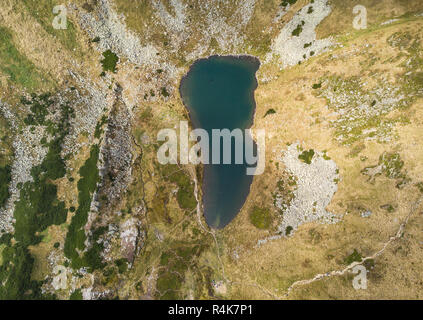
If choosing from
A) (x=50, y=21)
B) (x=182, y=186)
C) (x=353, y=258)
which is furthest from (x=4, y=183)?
(x=353, y=258)

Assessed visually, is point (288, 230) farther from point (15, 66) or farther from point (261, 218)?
point (15, 66)

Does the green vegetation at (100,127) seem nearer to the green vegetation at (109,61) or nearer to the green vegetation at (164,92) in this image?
the green vegetation at (109,61)

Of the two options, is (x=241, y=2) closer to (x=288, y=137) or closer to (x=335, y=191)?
(x=288, y=137)

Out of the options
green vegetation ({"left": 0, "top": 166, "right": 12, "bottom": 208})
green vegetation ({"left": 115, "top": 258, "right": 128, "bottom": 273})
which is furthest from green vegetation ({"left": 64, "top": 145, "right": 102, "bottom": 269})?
green vegetation ({"left": 0, "top": 166, "right": 12, "bottom": 208})

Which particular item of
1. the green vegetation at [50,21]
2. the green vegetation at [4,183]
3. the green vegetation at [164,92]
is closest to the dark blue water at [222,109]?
the green vegetation at [164,92]

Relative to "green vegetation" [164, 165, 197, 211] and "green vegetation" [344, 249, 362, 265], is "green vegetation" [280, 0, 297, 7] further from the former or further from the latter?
"green vegetation" [344, 249, 362, 265]

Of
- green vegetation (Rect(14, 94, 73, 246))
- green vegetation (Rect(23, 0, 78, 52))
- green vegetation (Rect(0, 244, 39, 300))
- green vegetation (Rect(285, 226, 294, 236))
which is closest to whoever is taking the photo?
green vegetation (Rect(0, 244, 39, 300))
